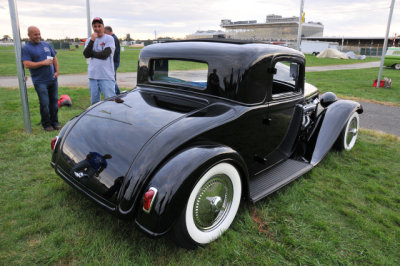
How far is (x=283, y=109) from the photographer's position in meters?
3.13

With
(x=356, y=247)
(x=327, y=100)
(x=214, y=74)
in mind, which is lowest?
(x=356, y=247)

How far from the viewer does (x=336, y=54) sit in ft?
126

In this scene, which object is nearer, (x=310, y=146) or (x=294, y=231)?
(x=294, y=231)

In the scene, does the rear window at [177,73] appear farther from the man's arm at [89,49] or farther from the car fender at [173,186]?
the man's arm at [89,49]

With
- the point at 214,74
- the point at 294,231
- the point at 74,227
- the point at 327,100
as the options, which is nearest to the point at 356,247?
the point at 294,231

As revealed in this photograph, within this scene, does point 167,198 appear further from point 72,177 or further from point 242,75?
point 242,75

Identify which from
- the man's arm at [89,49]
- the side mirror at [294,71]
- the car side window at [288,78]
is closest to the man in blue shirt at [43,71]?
the man's arm at [89,49]

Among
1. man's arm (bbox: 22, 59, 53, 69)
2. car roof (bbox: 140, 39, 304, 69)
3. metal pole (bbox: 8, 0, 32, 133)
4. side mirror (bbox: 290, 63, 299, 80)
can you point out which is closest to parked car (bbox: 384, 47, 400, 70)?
side mirror (bbox: 290, 63, 299, 80)

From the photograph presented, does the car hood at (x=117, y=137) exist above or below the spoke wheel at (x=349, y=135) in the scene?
above

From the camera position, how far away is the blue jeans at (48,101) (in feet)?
15.7

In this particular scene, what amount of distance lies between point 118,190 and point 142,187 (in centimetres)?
21

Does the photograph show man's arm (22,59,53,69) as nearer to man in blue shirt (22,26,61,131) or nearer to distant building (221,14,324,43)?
man in blue shirt (22,26,61,131)

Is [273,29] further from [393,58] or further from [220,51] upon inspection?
[220,51]

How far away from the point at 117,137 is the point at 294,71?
2433 millimetres
